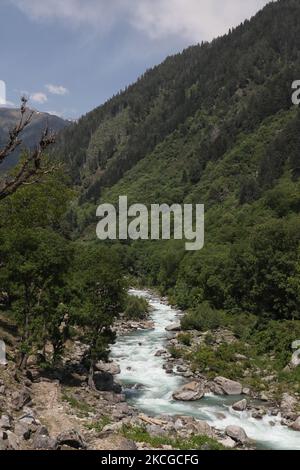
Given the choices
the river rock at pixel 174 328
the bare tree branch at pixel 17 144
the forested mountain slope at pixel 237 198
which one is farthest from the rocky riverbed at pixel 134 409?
the forested mountain slope at pixel 237 198

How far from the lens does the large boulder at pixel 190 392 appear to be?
32794 millimetres

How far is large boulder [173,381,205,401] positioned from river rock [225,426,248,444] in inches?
271

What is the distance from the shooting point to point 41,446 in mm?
19000

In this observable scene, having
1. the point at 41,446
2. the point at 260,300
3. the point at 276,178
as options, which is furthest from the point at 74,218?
the point at 41,446

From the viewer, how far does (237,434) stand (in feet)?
83.7

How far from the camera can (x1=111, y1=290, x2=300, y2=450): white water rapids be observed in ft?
87.7

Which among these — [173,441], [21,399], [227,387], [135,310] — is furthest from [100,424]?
[135,310]

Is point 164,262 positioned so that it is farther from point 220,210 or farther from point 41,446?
point 41,446

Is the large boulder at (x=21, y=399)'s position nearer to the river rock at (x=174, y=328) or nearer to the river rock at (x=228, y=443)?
the river rock at (x=228, y=443)

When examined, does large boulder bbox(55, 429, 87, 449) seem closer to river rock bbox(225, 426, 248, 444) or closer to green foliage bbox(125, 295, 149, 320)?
river rock bbox(225, 426, 248, 444)

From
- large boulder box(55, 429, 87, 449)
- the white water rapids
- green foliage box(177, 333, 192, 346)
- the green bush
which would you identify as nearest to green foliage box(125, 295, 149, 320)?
the green bush

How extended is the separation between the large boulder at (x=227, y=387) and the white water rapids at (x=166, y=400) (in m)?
0.94

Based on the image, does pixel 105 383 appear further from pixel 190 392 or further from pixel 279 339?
pixel 279 339
